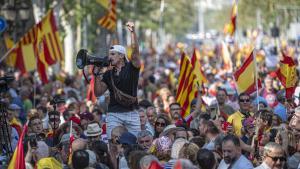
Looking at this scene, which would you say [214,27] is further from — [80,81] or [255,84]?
[255,84]

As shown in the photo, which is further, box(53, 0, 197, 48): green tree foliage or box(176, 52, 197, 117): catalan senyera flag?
box(53, 0, 197, 48): green tree foliage

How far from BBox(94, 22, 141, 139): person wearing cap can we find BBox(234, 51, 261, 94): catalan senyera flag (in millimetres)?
4979

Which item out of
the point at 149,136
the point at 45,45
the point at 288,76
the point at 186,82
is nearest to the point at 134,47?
the point at 149,136

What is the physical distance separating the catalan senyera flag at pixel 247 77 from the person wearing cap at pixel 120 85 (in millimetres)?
4979

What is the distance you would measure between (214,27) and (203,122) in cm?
11980

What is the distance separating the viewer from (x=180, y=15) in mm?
97062

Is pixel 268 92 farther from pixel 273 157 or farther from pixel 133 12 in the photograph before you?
pixel 133 12

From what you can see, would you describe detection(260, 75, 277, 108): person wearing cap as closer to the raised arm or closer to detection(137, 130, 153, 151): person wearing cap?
the raised arm

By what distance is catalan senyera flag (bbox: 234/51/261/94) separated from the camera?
738 inches

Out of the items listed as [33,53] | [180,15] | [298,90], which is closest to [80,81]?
[33,53]

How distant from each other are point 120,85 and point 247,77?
5.24 meters

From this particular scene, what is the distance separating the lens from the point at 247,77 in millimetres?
18797

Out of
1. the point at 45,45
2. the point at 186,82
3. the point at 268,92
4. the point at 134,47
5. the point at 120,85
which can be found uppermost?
the point at 134,47

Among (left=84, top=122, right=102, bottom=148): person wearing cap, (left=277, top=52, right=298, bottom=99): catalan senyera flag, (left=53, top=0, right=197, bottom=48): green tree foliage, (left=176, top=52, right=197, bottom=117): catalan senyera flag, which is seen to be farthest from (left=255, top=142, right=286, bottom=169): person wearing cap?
(left=53, top=0, right=197, bottom=48): green tree foliage
